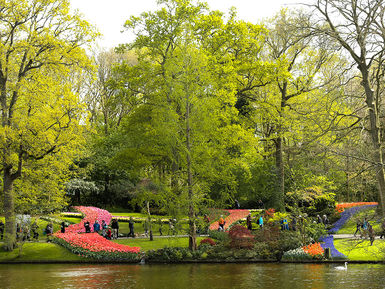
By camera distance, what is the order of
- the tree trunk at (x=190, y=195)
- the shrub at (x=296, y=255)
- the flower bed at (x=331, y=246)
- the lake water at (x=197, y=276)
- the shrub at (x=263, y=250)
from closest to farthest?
the lake water at (x=197, y=276) → the flower bed at (x=331, y=246) → the shrub at (x=296, y=255) → the shrub at (x=263, y=250) → the tree trunk at (x=190, y=195)

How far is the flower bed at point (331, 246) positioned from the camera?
23.6 metres

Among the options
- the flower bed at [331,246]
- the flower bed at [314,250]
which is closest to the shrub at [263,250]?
the flower bed at [314,250]

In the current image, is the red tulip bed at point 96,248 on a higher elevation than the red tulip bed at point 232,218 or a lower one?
lower

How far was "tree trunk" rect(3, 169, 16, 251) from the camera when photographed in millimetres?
27547

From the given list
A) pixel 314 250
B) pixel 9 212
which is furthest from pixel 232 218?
pixel 9 212

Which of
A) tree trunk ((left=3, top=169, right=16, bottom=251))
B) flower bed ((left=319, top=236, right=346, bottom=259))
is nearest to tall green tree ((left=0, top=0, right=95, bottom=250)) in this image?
tree trunk ((left=3, top=169, right=16, bottom=251))

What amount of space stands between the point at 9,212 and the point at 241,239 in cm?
1464

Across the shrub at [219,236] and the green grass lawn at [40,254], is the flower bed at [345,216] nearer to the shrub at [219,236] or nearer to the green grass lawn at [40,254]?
the shrub at [219,236]

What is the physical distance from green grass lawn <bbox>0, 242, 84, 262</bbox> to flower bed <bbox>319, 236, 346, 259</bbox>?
1493 cm

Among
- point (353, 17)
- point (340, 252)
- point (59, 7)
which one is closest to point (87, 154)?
point (59, 7)

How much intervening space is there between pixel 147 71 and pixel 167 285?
19190mm

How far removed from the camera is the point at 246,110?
124 feet

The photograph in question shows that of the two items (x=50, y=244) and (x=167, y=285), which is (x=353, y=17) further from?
(x=50, y=244)

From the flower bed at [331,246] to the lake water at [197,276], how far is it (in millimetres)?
1172
